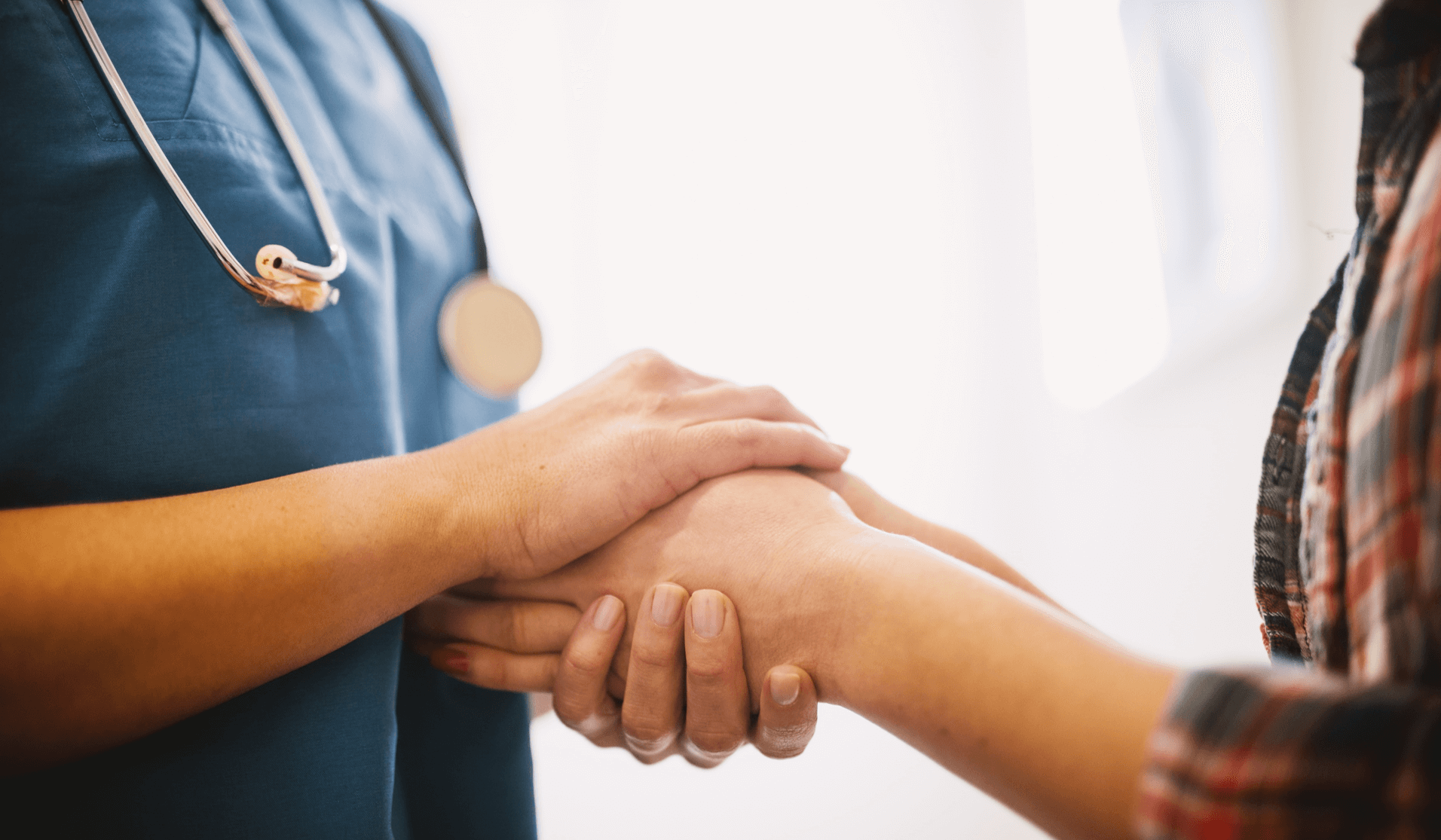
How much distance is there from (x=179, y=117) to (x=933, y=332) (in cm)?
159

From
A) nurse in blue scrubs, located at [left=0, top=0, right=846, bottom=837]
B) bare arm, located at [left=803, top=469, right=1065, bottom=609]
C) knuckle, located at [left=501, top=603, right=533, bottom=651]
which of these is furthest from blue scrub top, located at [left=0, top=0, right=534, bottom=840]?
bare arm, located at [left=803, top=469, right=1065, bottom=609]

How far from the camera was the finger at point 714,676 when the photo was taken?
22.9 inches

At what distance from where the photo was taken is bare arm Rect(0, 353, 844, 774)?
15.2 inches

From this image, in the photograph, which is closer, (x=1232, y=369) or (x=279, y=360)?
(x=279, y=360)

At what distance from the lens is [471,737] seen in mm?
699

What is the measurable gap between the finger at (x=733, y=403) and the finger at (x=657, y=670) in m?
0.20

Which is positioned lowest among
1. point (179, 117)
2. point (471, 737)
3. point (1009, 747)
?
point (471, 737)

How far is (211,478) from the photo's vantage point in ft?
1.62

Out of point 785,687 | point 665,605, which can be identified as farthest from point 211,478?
point 785,687

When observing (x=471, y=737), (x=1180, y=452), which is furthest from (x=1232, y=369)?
(x=471, y=737)

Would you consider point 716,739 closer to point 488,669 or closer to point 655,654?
point 655,654

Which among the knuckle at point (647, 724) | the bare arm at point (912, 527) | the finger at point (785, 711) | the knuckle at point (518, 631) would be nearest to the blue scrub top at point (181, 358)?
the knuckle at point (518, 631)

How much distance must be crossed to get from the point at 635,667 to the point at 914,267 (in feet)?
4.73

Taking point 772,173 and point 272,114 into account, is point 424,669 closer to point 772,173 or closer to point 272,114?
point 272,114
